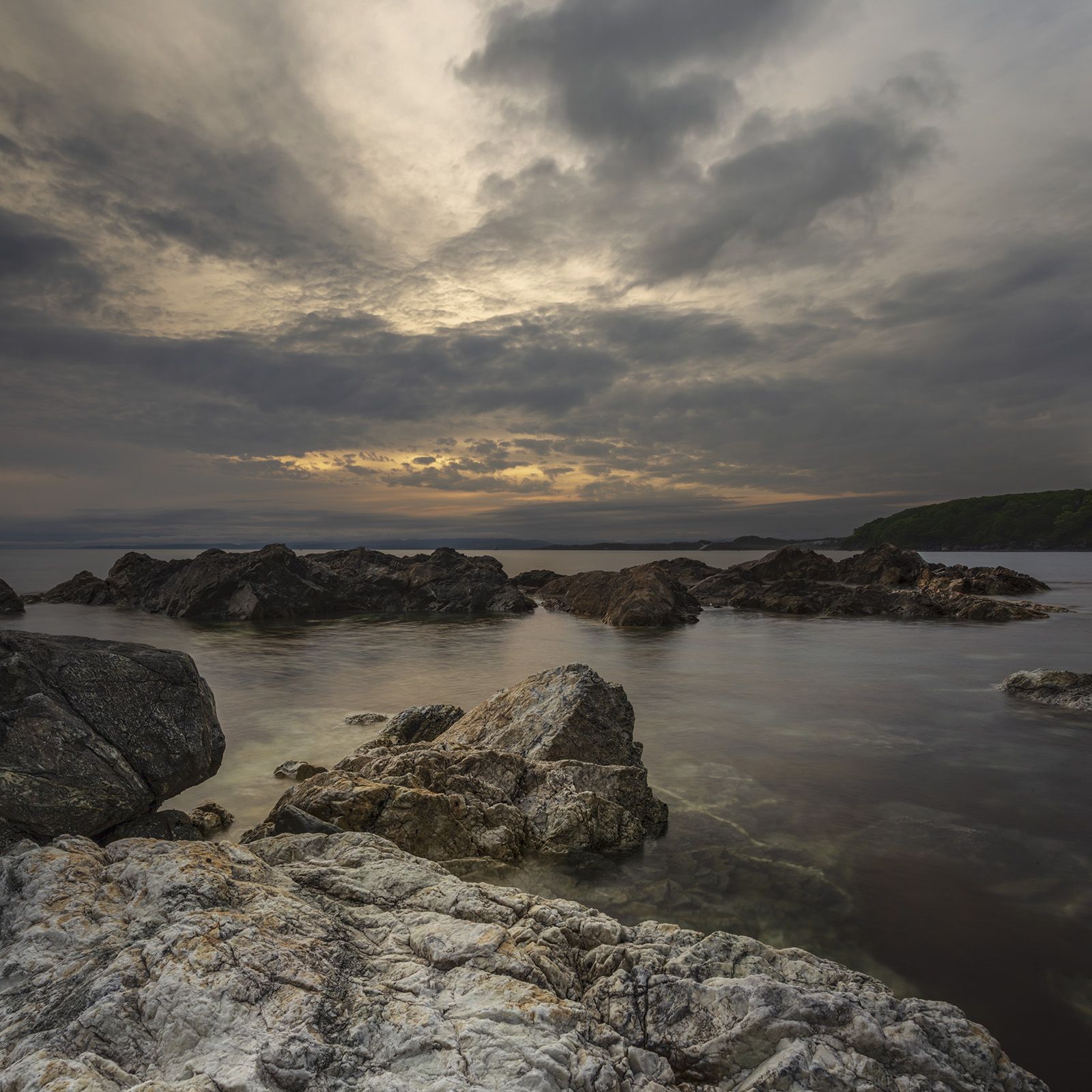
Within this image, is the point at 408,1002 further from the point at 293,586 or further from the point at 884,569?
the point at 884,569

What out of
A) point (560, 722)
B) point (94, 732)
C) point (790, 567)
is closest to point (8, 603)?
point (94, 732)

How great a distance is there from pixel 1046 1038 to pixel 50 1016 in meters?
6.27

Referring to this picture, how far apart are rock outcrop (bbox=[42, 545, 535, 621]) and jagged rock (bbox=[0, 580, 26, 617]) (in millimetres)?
5619

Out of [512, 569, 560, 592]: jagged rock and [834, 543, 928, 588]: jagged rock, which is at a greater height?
[834, 543, 928, 588]: jagged rock

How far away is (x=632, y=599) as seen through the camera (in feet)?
106

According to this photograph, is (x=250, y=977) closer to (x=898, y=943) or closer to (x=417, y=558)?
(x=898, y=943)

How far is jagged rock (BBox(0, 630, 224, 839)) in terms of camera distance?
213 inches

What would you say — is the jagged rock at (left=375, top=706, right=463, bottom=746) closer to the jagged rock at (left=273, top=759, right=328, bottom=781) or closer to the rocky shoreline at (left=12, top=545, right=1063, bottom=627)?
the jagged rock at (left=273, top=759, right=328, bottom=781)

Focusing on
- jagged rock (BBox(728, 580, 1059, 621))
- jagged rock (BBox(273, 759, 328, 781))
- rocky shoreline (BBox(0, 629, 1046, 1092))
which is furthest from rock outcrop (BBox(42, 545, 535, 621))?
rocky shoreline (BBox(0, 629, 1046, 1092))

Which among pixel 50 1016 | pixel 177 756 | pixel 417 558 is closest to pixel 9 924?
pixel 50 1016

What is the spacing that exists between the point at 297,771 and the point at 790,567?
44.0 metres

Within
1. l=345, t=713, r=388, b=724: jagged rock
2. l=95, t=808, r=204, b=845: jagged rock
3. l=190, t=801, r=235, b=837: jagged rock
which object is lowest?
l=345, t=713, r=388, b=724: jagged rock

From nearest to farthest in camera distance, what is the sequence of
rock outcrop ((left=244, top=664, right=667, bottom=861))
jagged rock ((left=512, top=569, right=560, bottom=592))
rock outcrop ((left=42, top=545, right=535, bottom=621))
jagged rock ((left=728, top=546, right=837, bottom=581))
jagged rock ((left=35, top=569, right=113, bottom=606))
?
rock outcrop ((left=244, top=664, right=667, bottom=861)) < rock outcrop ((left=42, top=545, right=535, bottom=621)) < jagged rock ((left=35, top=569, right=113, bottom=606)) < jagged rock ((left=728, top=546, right=837, bottom=581)) < jagged rock ((left=512, top=569, right=560, bottom=592))

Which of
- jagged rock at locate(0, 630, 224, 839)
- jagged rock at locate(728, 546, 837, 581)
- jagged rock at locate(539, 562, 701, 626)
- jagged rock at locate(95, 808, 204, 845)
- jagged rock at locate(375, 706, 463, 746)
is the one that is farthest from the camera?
jagged rock at locate(728, 546, 837, 581)
